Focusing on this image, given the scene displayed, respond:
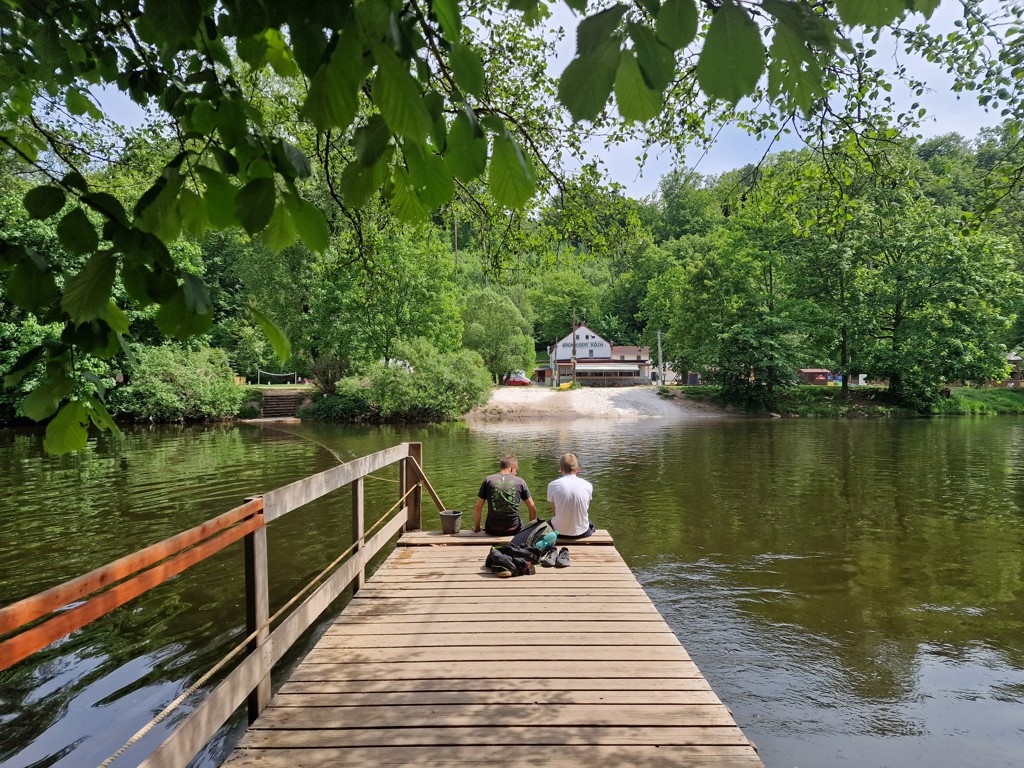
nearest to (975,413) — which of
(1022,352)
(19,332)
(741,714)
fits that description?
(1022,352)

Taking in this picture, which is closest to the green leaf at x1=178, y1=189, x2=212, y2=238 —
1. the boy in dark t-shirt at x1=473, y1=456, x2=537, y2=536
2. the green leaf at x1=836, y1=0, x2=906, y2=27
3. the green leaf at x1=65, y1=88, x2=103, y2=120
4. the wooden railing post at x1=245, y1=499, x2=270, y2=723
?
the green leaf at x1=836, y1=0, x2=906, y2=27

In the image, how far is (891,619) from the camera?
22.5ft

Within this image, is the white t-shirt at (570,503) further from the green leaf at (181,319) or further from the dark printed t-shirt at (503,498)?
the green leaf at (181,319)

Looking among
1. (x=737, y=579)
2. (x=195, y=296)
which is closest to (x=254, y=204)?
(x=195, y=296)

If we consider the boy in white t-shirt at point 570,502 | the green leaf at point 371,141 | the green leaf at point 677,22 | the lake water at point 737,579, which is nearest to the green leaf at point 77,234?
the green leaf at point 371,141

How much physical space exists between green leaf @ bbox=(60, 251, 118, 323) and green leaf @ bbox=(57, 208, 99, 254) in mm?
197

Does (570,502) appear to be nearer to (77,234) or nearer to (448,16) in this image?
(77,234)

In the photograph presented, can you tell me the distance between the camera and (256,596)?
141 inches

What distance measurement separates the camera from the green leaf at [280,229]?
156 centimetres

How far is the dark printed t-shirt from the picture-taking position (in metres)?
7.32

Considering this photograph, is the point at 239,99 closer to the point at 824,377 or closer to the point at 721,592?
the point at 721,592

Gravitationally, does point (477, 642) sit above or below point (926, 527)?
above

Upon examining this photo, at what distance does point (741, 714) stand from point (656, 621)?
1.18 metres

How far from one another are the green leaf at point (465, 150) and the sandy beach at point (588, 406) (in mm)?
34354
